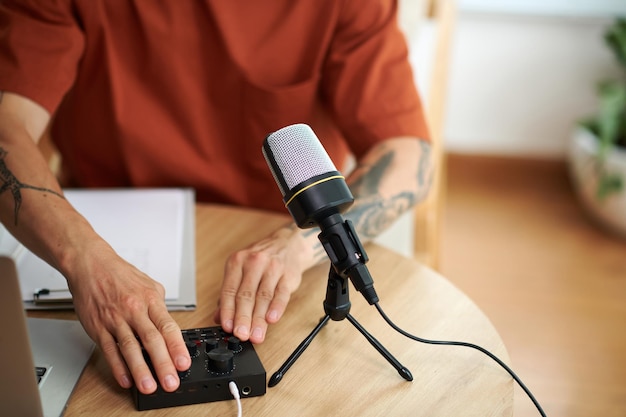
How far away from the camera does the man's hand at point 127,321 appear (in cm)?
82

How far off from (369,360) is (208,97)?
653 millimetres

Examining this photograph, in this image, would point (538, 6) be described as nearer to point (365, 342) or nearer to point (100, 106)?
point (100, 106)

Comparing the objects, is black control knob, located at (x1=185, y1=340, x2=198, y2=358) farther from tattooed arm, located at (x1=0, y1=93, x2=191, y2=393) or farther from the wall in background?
the wall in background

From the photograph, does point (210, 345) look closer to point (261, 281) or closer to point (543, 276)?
point (261, 281)

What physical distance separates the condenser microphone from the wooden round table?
118 mm

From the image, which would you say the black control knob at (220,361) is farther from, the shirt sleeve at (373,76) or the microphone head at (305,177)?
the shirt sleeve at (373,76)

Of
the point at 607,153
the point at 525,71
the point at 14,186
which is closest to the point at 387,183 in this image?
the point at 14,186

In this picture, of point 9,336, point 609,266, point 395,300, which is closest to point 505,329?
point 609,266

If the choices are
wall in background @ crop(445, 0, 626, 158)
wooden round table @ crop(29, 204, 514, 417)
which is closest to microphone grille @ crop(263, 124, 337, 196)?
wooden round table @ crop(29, 204, 514, 417)

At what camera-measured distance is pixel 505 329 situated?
2139 millimetres

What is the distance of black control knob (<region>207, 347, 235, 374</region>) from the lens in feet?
2.67

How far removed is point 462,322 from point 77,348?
1.60ft

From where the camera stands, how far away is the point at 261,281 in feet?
3.23

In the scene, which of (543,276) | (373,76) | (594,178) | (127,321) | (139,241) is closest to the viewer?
(127,321)
